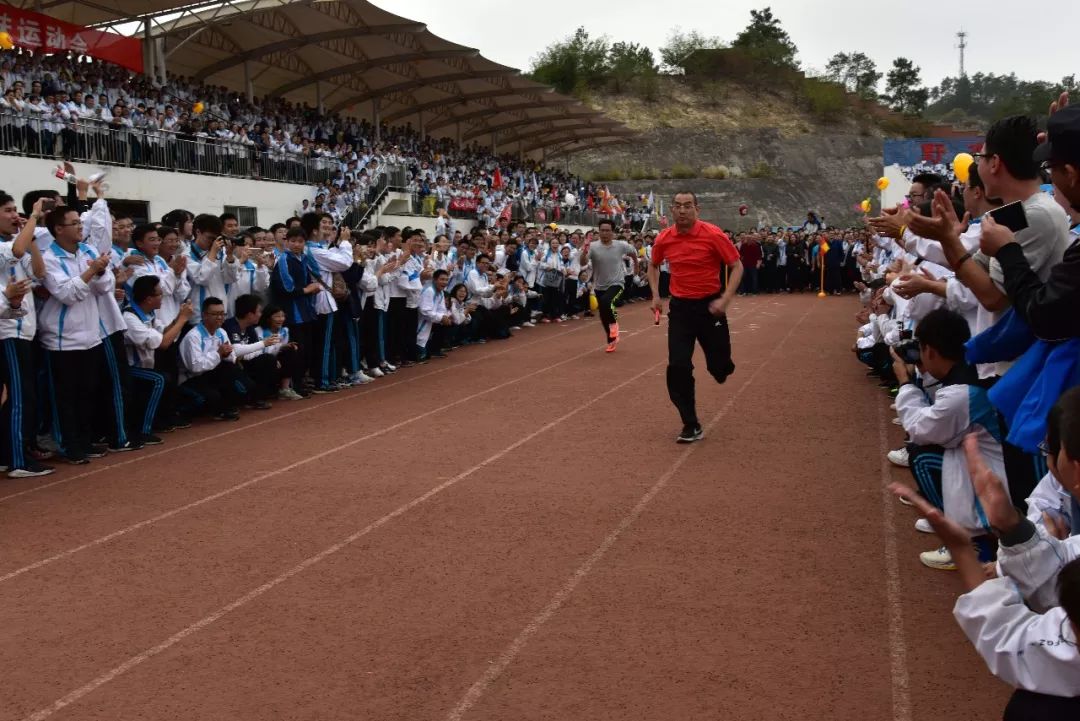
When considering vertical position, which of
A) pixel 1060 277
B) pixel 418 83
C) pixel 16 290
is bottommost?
pixel 16 290

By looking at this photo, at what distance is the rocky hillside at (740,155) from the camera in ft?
214

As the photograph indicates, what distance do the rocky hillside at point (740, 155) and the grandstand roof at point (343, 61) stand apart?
16160mm

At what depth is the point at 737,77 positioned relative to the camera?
89.4 meters

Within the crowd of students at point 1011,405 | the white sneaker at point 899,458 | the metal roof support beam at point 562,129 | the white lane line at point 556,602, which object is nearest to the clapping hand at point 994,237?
the crowd of students at point 1011,405

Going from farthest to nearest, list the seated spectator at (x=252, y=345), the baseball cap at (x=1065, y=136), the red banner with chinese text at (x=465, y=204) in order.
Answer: the red banner with chinese text at (x=465, y=204) → the seated spectator at (x=252, y=345) → the baseball cap at (x=1065, y=136)

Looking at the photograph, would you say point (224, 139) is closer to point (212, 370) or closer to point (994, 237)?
point (212, 370)

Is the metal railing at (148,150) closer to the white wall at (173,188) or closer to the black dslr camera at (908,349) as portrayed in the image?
the white wall at (173,188)

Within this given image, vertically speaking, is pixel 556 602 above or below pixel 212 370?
below

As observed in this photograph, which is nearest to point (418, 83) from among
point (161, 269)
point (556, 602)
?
point (161, 269)

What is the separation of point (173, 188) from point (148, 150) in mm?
893

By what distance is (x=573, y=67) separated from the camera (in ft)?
282

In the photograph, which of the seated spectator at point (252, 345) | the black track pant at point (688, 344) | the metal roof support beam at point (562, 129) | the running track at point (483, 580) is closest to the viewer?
the running track at point (483, 580)

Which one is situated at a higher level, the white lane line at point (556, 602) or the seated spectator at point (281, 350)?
the seated spectator at point (281, 350)

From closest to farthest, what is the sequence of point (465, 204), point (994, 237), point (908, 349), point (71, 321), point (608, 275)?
point (994, 237), point (908, 349), point (71, 321), point (608, 275), point (465, 204)
